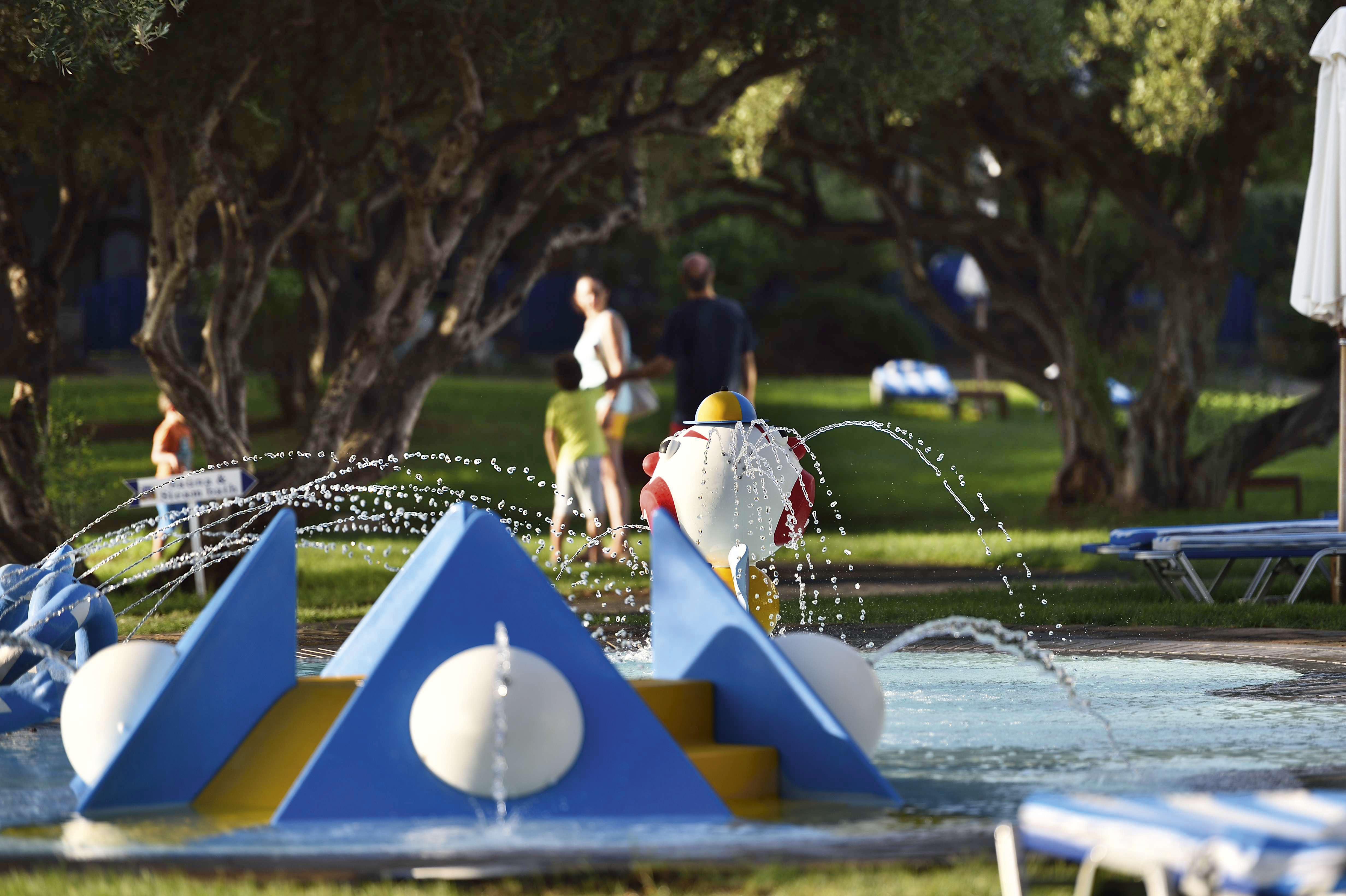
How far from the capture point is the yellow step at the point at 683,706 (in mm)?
5254

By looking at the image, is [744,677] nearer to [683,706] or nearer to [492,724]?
[683,706]

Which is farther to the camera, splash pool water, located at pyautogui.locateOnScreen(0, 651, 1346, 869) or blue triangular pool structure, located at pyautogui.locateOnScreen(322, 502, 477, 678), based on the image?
blue triangular pool structure, located at pyautogui.locateOnScreen(322, 502, 477, 678)

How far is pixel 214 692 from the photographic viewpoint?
5285 millimetres

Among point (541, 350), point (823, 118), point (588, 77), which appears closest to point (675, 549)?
point (588, 77)

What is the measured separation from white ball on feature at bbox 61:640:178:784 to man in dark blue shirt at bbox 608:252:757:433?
744 cm

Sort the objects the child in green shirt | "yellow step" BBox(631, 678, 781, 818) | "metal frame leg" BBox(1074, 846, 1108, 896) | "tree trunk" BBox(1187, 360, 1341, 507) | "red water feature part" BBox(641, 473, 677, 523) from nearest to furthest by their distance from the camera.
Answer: "metal frame leg" BBox(1074, 846, 1108, 896), "yellow step" BBox(631, 678, 781, 818), "red water feature part" BBox(641, 473, 677, 523), the child in green shirt, "tree trunk" BBox(1187, 360, 1341, 507)

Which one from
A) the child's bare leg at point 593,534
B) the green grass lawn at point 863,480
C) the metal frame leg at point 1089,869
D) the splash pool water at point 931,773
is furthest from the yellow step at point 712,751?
the child's bare leg at point 593,534

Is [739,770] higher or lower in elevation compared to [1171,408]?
lower

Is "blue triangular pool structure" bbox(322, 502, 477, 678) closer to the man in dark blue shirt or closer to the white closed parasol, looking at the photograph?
the white closed parasol

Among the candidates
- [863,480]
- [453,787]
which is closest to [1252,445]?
[863,480]

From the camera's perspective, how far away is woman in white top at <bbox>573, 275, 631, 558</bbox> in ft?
44.0

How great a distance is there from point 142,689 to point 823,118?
12.2m

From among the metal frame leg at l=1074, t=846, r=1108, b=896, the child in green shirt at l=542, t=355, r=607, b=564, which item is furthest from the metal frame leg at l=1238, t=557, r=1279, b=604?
the metal frame leg at l=1074, t=846, r=1108, b=896

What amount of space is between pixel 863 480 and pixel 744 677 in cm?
1831
